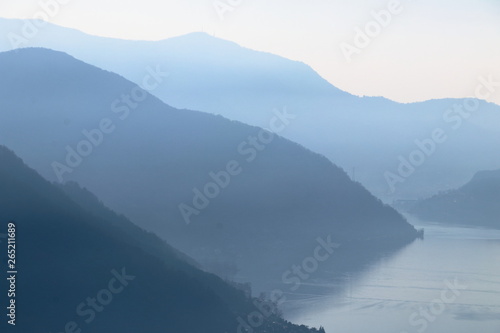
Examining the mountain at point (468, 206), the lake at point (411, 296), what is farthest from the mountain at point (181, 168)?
the mountain at point (468, 206)

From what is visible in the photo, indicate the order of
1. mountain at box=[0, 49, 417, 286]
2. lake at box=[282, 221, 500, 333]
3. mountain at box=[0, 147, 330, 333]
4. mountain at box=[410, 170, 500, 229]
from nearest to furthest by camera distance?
mountain at box=[0, 147, 330, 333] < lake at box=[282, 221, 500, 333] < mountain at box=[0, 49, 417, 286] < mountain at box=[410, 170, 500, 229]

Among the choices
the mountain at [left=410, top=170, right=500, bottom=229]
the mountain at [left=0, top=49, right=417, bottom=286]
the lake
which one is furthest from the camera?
the mountain at [left=410, top=170, right=500, bottom=229]

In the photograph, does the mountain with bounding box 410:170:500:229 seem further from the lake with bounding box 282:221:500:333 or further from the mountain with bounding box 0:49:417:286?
the lake with bounding box 282:221:500:333

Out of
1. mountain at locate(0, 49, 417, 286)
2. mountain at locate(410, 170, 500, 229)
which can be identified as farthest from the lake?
mountain at locate(410, 170, 500, 229)

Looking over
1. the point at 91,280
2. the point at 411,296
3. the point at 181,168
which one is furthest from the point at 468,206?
the point at 91,280

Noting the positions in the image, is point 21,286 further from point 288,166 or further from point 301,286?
point 288,166

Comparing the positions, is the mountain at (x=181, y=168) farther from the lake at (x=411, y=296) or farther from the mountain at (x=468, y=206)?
the mountain at (x=468, y=206)
